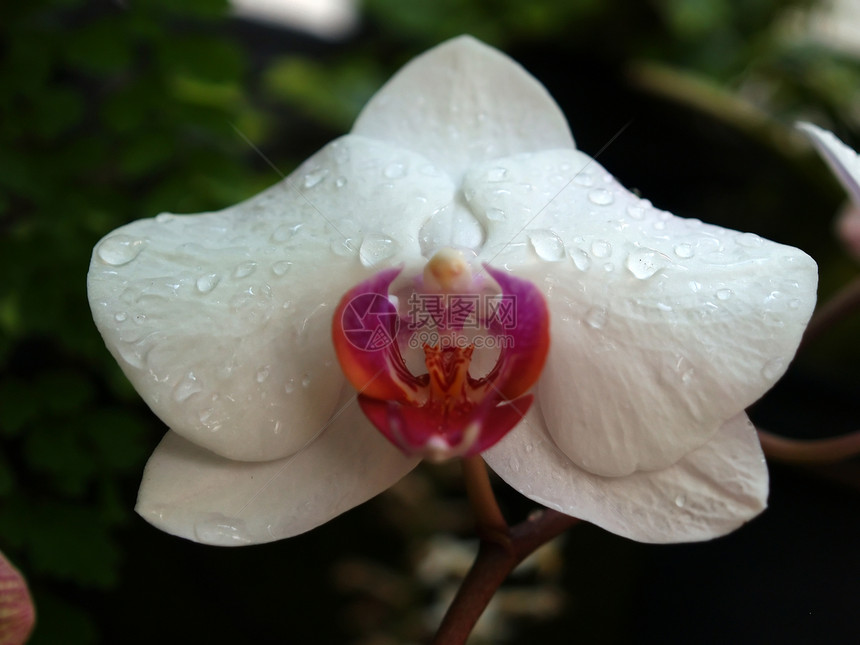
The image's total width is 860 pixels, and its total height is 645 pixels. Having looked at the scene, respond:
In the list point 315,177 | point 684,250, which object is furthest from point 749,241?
point 315,177

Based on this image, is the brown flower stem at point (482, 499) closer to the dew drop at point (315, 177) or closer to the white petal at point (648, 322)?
the white petal at point (648, 322)

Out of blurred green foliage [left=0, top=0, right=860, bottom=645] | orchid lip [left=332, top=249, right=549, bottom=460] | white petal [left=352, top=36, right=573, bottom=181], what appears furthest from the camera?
blurred green foliage [left=0, top=0, right=860, bottom=645]

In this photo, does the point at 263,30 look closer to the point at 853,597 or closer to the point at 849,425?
the point at 849,425

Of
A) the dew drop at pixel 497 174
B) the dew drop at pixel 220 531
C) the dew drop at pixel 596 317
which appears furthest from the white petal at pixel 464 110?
the dew drop at pixel 220 531

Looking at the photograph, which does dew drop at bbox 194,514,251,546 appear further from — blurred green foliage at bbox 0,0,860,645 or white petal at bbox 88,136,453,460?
blurred green foliage at bbox 0,0,860,645

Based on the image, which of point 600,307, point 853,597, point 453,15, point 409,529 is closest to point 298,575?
point 409,529

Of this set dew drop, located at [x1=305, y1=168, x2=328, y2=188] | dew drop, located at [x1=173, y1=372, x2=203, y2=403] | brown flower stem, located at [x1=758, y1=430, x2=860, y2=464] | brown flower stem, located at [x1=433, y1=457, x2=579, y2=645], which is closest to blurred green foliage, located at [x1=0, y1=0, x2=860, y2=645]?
dew drop, located at [x1=305, y1=168, x2=328, y2=188]
